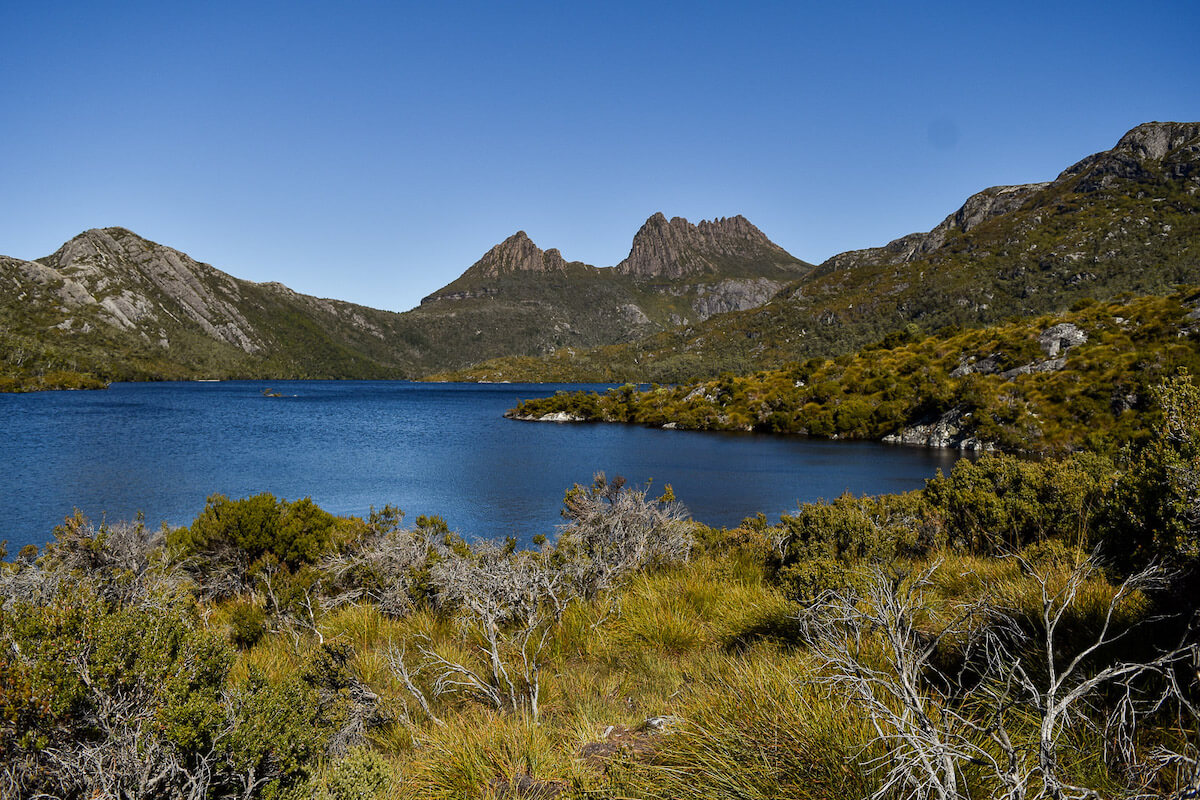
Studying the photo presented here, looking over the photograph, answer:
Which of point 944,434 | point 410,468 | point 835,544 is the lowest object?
point 410,468

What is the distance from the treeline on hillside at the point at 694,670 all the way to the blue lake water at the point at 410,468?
15888 millimetres

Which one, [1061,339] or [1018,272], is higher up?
[1018,272]

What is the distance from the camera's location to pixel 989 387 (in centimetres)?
4622

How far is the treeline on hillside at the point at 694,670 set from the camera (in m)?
3.00

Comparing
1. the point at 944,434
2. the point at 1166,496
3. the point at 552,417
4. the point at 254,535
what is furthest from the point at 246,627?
the point at 552,417

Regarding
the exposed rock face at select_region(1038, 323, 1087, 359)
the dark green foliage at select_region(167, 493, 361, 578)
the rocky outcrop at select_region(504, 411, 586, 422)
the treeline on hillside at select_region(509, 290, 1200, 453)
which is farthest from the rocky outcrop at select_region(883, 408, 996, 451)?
the dark green foliage at select_region(167, 493, 361, 578)

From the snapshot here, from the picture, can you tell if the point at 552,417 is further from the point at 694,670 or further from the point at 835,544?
the point at 694,670

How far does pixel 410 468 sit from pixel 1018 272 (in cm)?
14576

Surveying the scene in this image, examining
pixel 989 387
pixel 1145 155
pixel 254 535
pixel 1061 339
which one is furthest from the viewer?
pixel 1145 155

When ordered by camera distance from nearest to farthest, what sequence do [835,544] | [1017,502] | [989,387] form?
1. [835,544]
2. [1017,502]
3. [989,387]

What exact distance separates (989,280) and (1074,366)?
355ft

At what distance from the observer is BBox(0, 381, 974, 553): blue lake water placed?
27.1 m

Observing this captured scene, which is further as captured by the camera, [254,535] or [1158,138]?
[1158,138]

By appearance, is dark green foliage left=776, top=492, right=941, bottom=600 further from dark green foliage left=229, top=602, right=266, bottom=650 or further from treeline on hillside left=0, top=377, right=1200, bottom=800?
dark green foliage left=229, top=602, right=266, bottom=650
